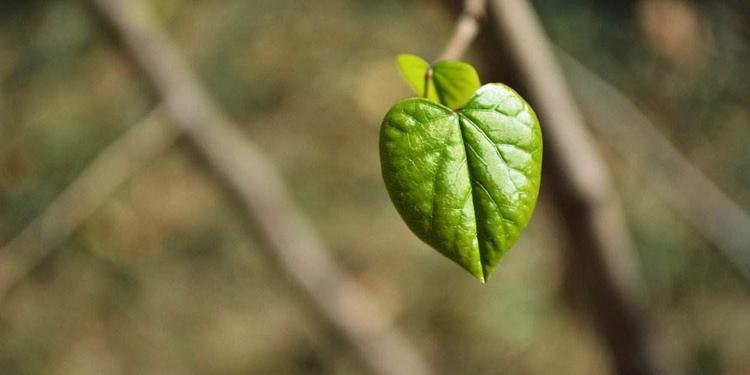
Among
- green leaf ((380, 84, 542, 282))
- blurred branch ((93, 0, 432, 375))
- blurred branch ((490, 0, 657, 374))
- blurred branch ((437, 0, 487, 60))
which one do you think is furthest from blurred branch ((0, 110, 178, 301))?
green leaf ((380, 84, 542, 282))

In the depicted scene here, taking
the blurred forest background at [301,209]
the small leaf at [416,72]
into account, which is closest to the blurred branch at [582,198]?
the small leaf at [416,72]

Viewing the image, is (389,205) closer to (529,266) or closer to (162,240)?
(529,266)

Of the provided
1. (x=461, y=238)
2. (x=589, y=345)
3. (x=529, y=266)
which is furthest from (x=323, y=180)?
(x=461, y=238)

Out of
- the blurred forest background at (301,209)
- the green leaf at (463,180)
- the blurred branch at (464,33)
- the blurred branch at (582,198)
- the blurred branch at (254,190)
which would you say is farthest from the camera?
the blurred forest background at (301,209)

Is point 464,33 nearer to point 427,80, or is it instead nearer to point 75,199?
point 427,80

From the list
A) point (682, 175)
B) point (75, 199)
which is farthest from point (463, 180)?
point (682, 175)

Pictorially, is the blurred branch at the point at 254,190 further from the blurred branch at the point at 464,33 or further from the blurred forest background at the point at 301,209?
the blurred forest background at the point at 301,209
